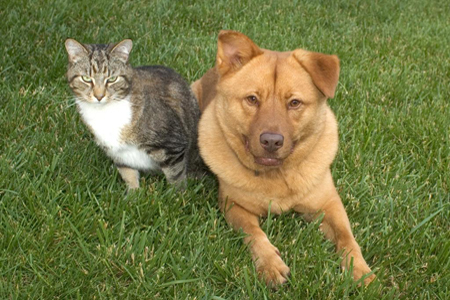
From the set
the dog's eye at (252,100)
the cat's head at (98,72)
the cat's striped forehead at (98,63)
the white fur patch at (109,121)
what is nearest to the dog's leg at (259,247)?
the dog's eye at (252,100)

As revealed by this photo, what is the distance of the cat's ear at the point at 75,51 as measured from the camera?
3.84 m

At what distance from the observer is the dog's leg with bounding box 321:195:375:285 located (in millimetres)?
3152

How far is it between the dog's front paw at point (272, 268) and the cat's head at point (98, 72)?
4.99 feet

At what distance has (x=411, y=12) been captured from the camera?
9047mm

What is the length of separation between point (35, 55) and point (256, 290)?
12.8ft

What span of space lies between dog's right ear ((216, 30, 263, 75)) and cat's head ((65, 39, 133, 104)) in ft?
2.44

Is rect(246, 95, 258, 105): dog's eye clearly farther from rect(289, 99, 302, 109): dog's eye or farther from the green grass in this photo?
the green grass

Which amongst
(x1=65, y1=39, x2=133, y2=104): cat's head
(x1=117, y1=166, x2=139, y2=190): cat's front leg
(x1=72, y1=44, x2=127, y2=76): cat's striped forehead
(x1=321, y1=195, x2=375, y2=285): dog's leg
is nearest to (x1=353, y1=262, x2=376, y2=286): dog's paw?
(x1=321, y1=195, x2=375, y2=285): dog's leg

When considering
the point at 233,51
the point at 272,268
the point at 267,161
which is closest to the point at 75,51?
the point at 233,51

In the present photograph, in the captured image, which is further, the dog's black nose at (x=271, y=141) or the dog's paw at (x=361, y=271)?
the dog's black nose at (x=271, y=141)

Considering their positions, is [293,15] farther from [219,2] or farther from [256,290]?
[256,290]

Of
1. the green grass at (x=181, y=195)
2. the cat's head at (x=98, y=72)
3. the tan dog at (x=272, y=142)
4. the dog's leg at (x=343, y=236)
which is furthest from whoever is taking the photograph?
the cat's head at (x=98, y=72)

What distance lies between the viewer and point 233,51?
141 inches

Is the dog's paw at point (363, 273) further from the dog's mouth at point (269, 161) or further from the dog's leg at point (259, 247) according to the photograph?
the dog's mouth at point (269, 161)
